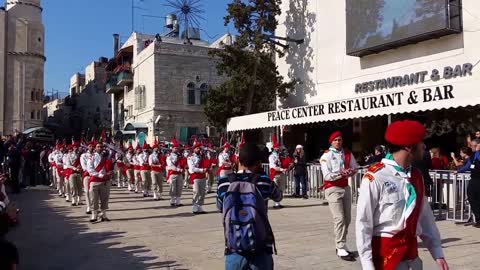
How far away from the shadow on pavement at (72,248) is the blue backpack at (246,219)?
3.62m

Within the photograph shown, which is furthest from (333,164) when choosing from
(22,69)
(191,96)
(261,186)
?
(22,69)

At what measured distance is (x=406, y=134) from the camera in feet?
10.6

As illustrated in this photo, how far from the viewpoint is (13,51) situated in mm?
50000

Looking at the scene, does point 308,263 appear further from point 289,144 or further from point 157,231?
point 289,144

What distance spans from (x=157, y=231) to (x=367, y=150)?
455 inches

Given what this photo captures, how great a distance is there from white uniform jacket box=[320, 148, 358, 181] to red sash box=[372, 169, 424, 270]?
4.27 m

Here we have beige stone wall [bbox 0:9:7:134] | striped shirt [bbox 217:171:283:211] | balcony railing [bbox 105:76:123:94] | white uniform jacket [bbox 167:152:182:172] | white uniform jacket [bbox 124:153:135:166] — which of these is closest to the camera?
striped shirt [bbox 217:171:283:211]

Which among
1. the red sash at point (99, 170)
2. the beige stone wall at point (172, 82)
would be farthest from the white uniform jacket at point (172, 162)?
the beige stone wall at point (172, 82)

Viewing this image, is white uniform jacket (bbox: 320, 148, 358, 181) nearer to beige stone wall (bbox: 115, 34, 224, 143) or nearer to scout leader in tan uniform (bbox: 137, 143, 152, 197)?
scout leader in tan uniform (bbox: 137, 143, 152, 197)

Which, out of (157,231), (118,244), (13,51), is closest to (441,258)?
(118,244)

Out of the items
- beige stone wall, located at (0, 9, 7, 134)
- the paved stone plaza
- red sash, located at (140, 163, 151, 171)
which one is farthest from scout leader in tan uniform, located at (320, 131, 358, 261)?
beige stone wall, located at (0, 9, 7, 134)

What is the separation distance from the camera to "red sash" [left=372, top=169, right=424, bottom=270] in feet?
10.4

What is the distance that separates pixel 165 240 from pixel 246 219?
588cm

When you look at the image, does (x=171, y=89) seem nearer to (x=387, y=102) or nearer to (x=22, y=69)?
(x=22, y=69)
